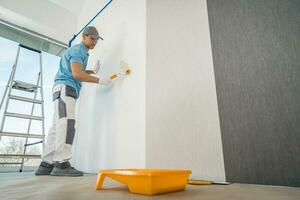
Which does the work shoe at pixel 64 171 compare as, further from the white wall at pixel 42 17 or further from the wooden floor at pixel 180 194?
the white wall at pixel 42 17

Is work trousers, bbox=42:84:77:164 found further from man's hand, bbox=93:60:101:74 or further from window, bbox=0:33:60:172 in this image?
window, bbox=0:33:60:172

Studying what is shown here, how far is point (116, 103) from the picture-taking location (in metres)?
1.56

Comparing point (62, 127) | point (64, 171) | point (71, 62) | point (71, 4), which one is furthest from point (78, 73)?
point (71, 4)

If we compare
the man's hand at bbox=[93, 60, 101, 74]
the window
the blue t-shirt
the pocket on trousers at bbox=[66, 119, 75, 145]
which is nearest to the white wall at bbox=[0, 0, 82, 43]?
the window

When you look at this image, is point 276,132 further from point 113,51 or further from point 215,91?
point 113,51

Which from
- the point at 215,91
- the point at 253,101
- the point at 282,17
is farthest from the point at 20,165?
the point at 282,17

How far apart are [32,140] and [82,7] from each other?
7.09ft

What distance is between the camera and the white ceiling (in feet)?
9.11

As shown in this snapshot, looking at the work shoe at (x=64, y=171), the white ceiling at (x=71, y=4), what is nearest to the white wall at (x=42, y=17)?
the white ceiling at (x=71, y=4)

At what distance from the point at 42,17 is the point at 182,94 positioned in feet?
8.68

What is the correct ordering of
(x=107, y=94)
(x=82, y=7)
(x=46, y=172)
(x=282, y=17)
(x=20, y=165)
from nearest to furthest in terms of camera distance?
(x=282, y=17), (x=46, y=172), (x=107, y=94), (x=20, y=165), (x=82, y=7)

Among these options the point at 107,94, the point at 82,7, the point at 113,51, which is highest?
the point at 82,7

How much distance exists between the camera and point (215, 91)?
97 centimetres

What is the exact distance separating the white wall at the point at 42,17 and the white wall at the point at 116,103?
0.92m
